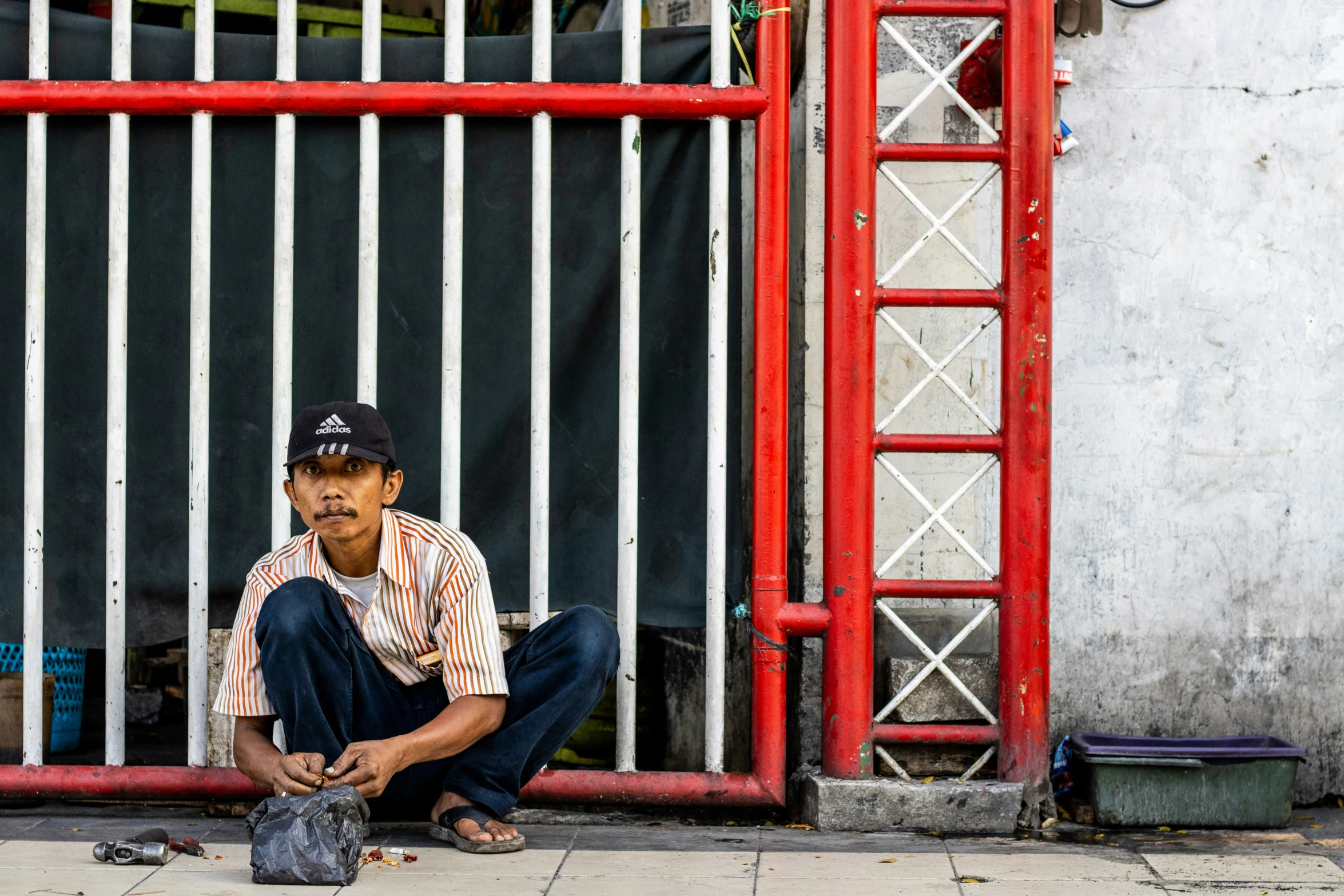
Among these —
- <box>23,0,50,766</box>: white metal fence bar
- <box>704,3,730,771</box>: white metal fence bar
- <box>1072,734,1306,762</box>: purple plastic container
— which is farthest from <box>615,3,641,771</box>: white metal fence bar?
<box>23,0,50,766</box>: white metal fence bar

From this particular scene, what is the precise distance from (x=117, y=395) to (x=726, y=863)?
2179 mm

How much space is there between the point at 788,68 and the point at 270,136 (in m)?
1.53

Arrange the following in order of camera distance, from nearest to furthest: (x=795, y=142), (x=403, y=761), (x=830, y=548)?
1. (x=403, y=761)
2. (x=830, y=548)
3. (x=795, y=142)

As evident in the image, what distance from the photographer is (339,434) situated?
324 cm

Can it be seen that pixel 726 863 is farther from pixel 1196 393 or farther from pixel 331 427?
pixel 1196 393

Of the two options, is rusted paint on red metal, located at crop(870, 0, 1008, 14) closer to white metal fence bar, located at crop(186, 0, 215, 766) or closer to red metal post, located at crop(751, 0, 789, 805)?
red metal post, located at crop(751, 0, 789, 805)

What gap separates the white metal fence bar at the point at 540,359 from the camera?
394 cm

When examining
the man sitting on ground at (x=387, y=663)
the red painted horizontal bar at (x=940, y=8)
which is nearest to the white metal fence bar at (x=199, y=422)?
the man sitting on ground at (x=387, y=663)

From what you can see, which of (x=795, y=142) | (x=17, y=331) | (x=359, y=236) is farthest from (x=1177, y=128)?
(x=17, y=331)

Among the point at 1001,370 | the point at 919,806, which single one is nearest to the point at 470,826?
the point at 919,806

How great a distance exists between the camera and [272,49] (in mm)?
4000

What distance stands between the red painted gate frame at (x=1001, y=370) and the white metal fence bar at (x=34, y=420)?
2.28 metres

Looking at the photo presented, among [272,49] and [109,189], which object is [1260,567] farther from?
[109,189]

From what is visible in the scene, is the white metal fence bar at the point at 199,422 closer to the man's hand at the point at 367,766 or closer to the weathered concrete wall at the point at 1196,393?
the man's hand at the point at 367,766
